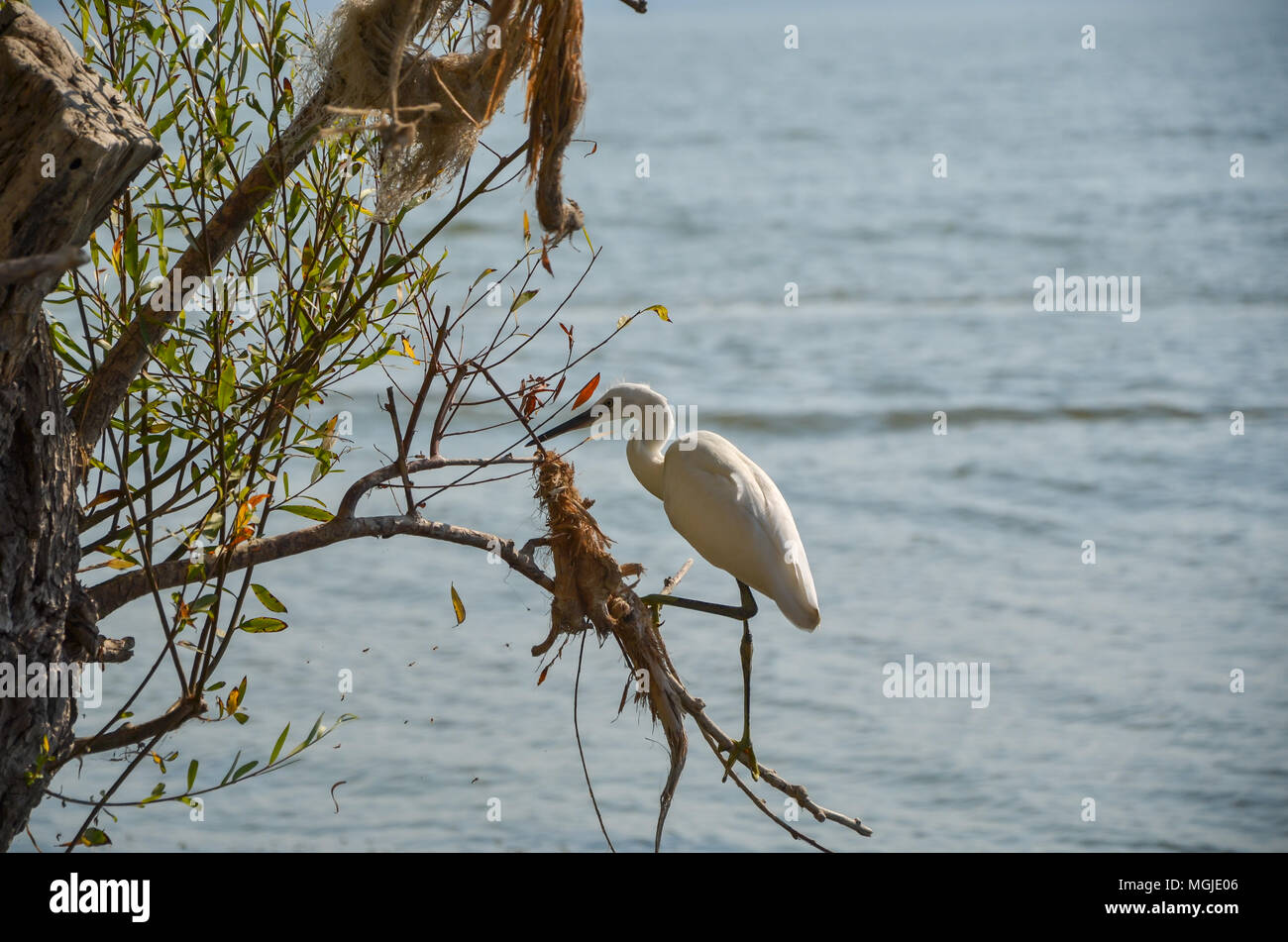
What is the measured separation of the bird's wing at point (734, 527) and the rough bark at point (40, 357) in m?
1.29

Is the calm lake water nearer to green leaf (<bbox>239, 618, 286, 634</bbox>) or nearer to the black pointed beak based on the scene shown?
green leaf (<bbox>239, 618, 286, 634</bbox>)

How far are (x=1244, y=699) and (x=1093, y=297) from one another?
8.93 m

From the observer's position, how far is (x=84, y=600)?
6.37 ft

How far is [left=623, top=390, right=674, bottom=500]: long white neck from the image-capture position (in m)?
2.84

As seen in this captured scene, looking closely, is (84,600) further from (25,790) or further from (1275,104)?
(1275,104)

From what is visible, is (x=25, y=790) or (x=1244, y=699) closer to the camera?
(x=25, y=790)

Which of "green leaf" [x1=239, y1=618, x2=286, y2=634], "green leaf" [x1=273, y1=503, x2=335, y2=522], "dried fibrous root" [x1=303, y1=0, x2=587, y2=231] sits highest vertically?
"dried fibrous root" [x1=303, y1=0, x2=587, y2=231]

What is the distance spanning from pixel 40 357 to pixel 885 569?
5.71 m

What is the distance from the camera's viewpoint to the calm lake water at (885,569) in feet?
16.1

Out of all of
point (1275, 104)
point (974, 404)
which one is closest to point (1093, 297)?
point (974, 404)
